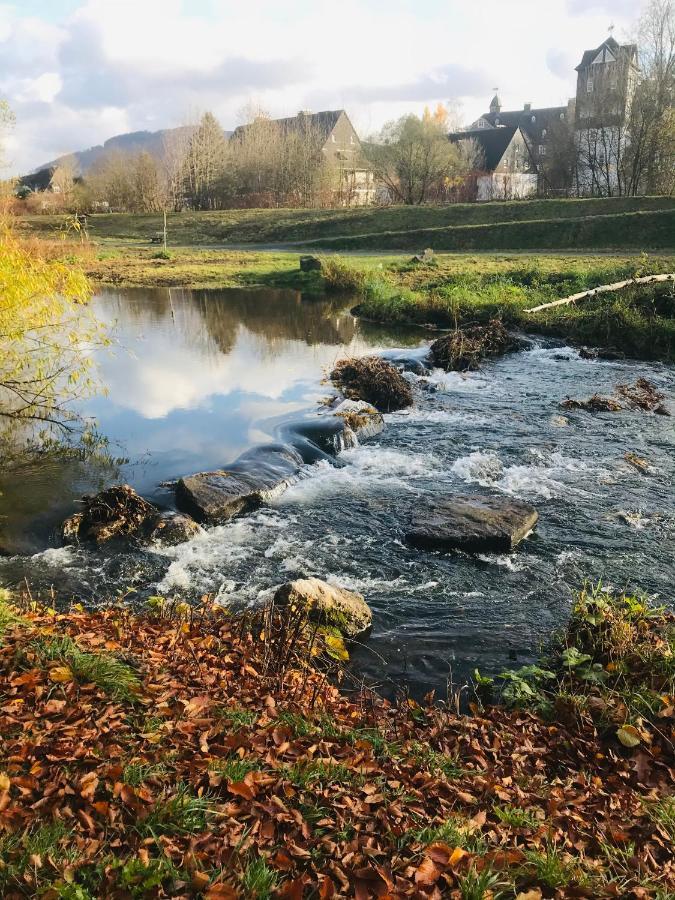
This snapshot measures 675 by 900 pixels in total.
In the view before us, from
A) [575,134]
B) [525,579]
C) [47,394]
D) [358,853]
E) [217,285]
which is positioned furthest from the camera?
[575,134]

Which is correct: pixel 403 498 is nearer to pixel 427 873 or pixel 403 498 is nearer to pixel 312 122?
pixel 427 873

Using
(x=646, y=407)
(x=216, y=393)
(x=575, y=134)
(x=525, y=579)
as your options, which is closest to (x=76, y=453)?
(x=216, y=393)

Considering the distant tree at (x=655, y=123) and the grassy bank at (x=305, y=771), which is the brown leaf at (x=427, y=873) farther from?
the distant tree at (x=655, y=123)

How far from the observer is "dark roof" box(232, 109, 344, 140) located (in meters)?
88.0

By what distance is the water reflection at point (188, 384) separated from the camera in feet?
39.4

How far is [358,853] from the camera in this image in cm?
401

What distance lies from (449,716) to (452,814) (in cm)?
164

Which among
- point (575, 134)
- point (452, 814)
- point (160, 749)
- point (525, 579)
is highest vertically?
point (575, 134)

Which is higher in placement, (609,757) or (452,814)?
(452,814)

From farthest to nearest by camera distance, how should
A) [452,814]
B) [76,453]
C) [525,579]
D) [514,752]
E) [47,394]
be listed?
[47,394] < [76,453] < [525,579] < [514,752] < [452,814]

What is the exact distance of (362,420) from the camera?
15125 mm

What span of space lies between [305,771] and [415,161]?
6907cm

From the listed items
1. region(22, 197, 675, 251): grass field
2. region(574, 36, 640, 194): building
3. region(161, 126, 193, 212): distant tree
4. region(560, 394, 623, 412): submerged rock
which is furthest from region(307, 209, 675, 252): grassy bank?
region(161, 126, 193, 212): distant tree

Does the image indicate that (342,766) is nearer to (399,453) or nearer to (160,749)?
(160,749)
